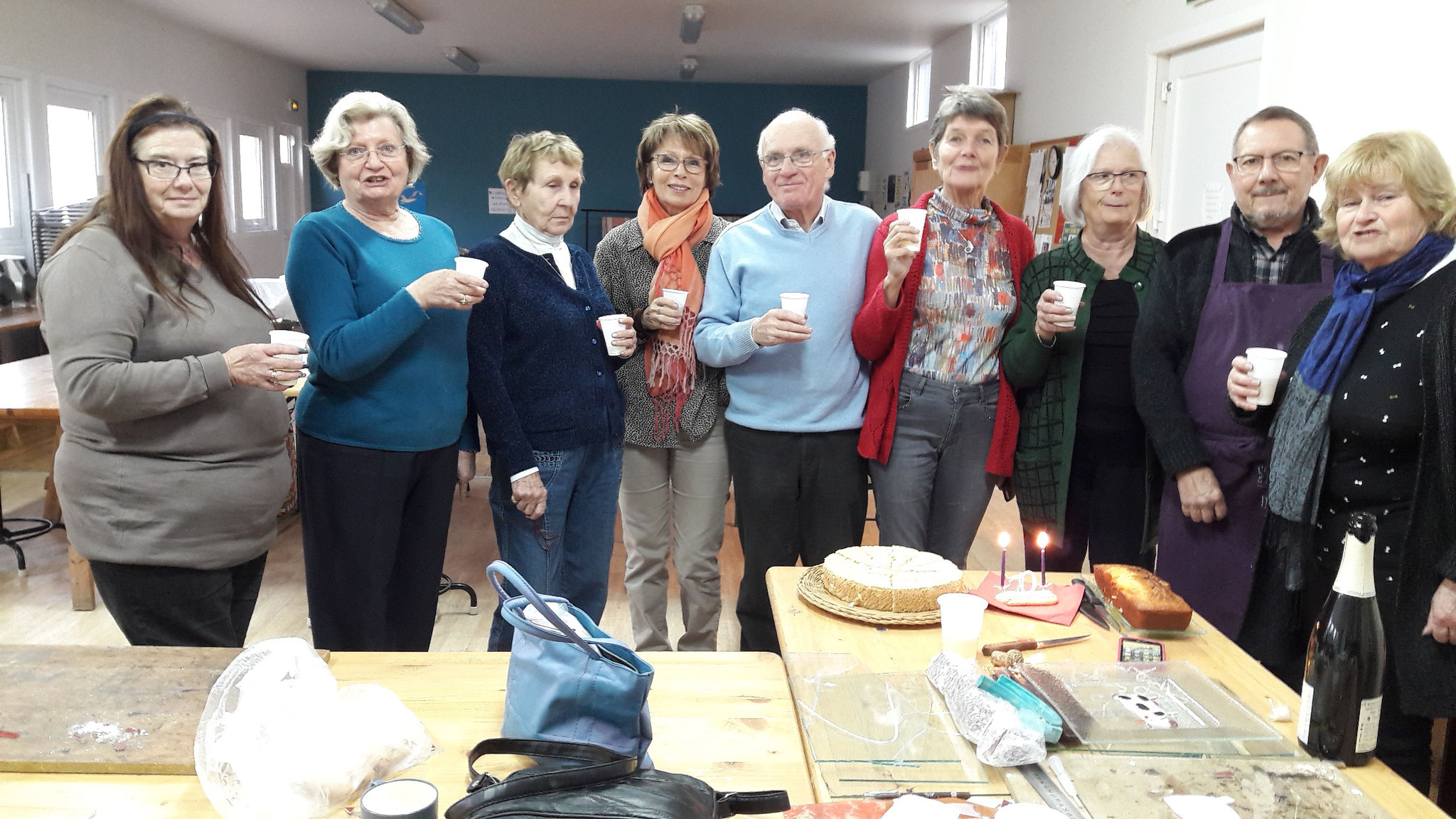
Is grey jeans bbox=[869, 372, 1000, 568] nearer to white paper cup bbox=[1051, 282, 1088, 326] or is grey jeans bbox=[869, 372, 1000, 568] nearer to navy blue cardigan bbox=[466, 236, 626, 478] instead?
white paper cup bbox=[1051, 282, 1088, 326]

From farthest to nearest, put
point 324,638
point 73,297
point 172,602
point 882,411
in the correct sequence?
point 882,411, point 324,638, point 172,602, point 73,297

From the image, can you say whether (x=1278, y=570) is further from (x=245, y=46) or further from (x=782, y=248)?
(x=245, y=46)

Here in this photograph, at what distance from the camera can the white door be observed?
401 cm

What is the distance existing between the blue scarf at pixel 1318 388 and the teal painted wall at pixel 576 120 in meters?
11.7

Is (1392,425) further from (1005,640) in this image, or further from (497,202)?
(497,202)

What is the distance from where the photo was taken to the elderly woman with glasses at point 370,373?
2.06m

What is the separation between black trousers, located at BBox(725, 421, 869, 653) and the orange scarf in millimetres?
169

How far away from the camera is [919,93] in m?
10.8

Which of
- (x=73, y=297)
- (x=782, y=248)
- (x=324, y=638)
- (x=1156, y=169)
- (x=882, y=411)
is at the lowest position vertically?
(x=324, y=638)

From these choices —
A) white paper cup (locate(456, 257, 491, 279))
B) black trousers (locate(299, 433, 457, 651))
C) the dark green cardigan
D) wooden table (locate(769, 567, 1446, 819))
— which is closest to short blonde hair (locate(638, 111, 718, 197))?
white paper cup (locate(456, 257, 491, 279))

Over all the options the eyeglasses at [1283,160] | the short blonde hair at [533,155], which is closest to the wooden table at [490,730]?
the short blonde hair at [533,155]

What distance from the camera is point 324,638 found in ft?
7.45

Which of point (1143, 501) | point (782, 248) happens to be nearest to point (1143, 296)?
point (1143, 501)

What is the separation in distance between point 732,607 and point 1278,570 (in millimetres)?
2080
